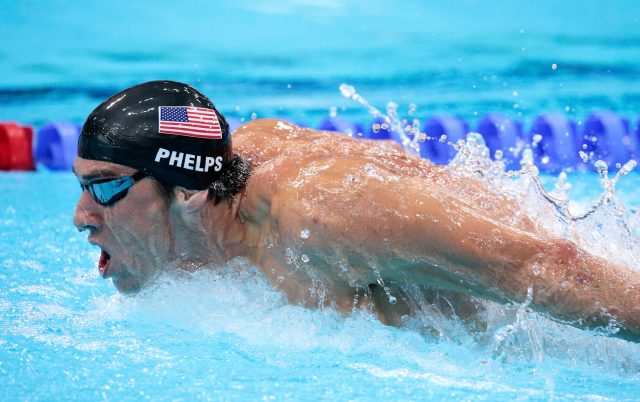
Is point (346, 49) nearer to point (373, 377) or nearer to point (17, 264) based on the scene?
point (17, 264)

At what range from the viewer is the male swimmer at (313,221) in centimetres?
168

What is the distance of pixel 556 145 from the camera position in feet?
18.2

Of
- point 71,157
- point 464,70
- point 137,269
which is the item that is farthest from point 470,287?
point 464,70

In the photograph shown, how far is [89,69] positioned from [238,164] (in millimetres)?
6517

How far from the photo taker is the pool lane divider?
550 cm

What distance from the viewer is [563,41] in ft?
28.1

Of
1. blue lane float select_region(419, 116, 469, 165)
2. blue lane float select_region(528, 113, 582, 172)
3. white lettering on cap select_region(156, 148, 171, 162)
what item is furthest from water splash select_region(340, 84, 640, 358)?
blue lane float select_region(528, 113, 582, 172)

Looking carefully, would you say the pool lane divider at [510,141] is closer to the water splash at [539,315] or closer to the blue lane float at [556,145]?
the blue lane float at [556,145]

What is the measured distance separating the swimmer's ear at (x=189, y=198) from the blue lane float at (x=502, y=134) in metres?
3.69

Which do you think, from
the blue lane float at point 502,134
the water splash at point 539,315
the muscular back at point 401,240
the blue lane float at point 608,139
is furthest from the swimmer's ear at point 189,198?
the blue lane float at point 608,139

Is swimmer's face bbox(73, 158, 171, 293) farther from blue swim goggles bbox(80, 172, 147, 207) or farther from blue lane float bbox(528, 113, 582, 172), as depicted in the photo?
blue lane float bbox(528, 113, 582, 172)

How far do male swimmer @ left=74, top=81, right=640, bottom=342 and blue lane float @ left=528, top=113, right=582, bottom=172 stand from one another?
3503mm

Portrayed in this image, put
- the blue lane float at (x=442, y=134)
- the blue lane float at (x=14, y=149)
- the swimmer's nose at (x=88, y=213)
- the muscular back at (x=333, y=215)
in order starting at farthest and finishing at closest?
the blue lane float at (x=14, y=149) < the blue lane float at (x=442, y=134) < the swimmer's nose at (x=88, y=213) < the muscular back at (x=333, y=215)

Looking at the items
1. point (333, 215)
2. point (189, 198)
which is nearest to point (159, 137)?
point (189, 198)
